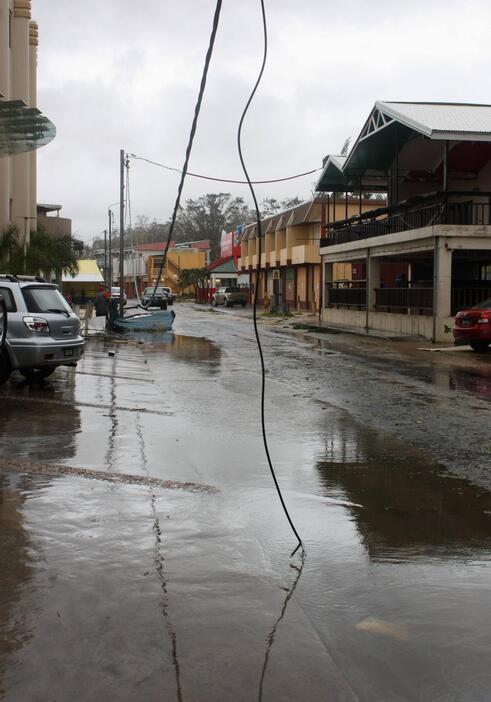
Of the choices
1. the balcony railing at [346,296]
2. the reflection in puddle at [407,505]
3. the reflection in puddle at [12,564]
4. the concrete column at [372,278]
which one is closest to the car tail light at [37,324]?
the reflection in puddle at [12,564]

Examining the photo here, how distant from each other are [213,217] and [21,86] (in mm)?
84155

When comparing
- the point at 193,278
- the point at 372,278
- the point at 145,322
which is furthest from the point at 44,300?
the point at 193,278

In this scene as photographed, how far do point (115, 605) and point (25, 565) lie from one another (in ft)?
2.81

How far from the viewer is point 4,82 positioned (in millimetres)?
23562

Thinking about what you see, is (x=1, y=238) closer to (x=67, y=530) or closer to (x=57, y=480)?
(x=57, y=480)

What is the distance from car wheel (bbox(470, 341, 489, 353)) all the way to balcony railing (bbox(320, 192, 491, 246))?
5.00m

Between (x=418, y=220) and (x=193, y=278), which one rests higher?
(x=193, y=278)

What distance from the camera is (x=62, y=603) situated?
414 centimetres

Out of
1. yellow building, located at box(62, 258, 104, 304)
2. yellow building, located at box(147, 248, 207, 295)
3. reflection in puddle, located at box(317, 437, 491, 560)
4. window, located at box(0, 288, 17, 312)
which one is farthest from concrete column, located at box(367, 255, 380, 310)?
yellow building, located at box(147, 248, 207, 295)

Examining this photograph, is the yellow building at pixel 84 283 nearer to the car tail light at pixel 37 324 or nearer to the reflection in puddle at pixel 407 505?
the car tail light at pixel 37 324

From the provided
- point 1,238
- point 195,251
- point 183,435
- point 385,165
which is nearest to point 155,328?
point 1,238

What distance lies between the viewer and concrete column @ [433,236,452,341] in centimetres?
2395

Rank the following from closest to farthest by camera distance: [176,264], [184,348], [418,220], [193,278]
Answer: [184,348] < [418,220] < [193,278] < [176,264]

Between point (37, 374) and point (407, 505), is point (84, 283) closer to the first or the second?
point (37, 374)
